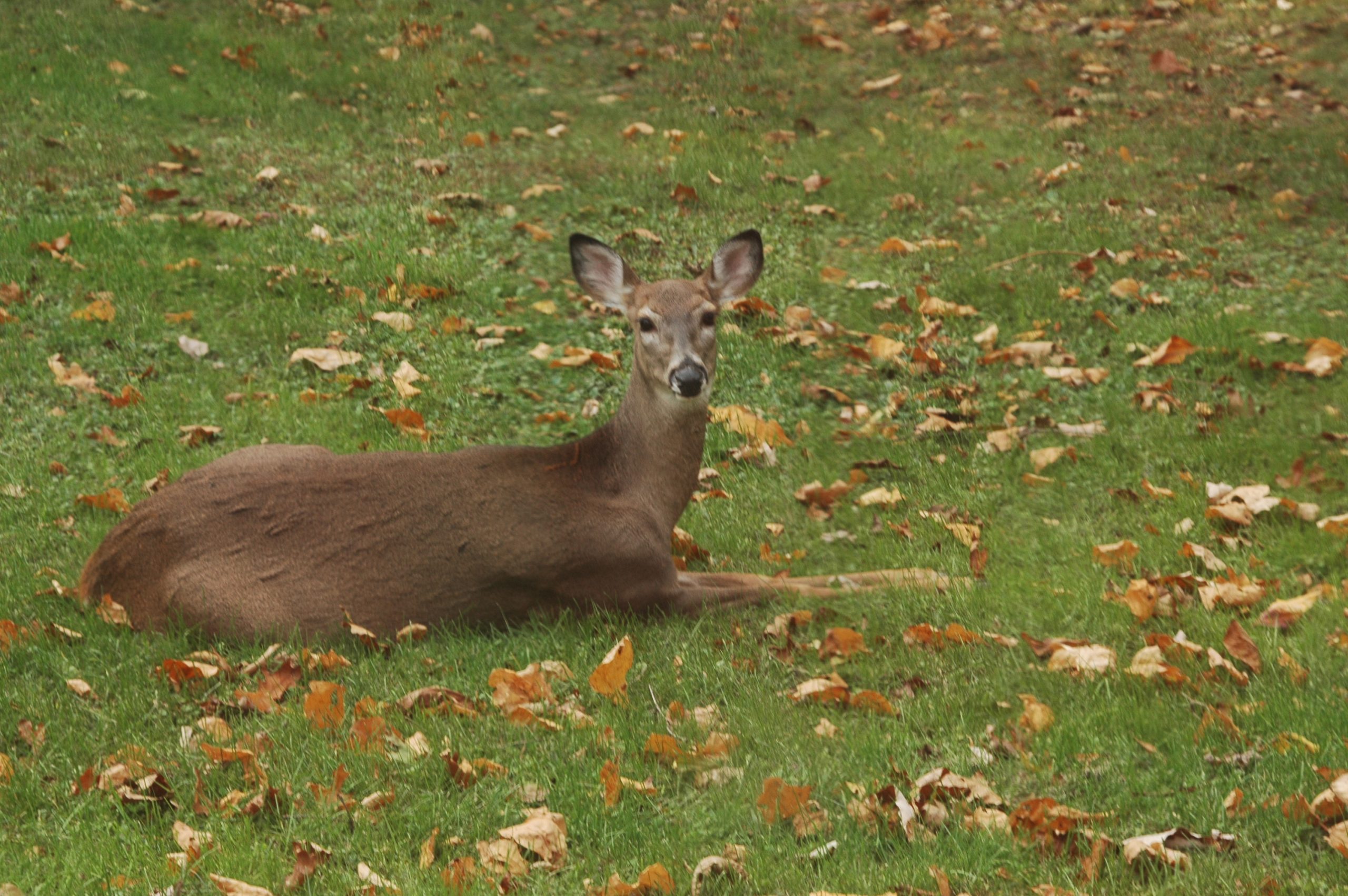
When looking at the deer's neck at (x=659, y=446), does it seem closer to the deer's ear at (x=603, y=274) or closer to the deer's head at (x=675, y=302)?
the deer's head at (x=675, y=302)

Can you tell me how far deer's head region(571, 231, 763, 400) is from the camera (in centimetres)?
633

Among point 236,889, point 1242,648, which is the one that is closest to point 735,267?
point 1242,648

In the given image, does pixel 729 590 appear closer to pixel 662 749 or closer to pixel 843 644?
pixel 843 644

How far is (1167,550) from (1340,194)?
608 cm

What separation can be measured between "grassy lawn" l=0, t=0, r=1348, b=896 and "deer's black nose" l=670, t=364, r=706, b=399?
963mm

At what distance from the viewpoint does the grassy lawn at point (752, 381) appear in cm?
421

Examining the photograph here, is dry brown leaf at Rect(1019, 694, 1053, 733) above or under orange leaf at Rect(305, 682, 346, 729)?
under

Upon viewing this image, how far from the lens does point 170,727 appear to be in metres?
4.86

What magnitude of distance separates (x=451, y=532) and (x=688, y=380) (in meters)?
1.18

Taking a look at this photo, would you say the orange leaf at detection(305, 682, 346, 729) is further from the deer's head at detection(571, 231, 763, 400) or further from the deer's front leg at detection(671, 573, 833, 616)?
the deer's head at detection(571, 231, 763, 400)

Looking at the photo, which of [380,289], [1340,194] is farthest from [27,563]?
[1340,194]

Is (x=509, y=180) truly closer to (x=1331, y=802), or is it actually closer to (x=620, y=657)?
(x=620, y=657)

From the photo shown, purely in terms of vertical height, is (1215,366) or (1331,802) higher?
(1331,802)

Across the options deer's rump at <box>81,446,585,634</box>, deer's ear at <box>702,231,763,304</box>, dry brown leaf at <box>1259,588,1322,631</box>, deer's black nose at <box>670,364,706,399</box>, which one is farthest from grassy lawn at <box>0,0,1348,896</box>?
deer's ear at <box>702,231,763,304</box>
